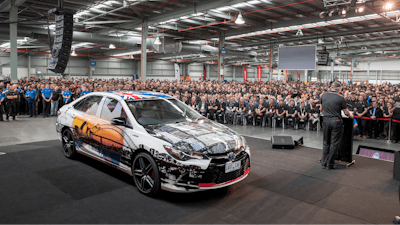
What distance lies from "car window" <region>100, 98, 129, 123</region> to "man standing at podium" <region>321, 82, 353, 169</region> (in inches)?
152

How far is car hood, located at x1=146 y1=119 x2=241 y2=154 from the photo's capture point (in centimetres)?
375

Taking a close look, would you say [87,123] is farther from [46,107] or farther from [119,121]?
[46,107]

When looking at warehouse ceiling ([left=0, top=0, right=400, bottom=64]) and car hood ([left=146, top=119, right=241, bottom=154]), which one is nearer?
car hood ([left=146, top=119, right=241, bottom=154])

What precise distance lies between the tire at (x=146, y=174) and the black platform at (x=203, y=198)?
0.14 metres

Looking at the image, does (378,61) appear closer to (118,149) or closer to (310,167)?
(310,167)

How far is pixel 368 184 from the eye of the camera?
4703 millimetres

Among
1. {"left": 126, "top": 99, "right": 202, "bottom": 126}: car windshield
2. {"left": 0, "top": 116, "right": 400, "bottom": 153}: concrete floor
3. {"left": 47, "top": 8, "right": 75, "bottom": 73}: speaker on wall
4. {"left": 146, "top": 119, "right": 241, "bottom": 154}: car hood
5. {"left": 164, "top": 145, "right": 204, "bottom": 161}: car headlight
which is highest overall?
{"left": 47, "top": 8, "right": 75, "bottom": 73}: speaker on wall

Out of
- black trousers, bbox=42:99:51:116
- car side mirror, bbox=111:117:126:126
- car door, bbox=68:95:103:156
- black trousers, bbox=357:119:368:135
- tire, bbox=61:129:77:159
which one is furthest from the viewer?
black trousers, bbox=42:99:51:116

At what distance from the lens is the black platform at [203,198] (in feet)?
11.2

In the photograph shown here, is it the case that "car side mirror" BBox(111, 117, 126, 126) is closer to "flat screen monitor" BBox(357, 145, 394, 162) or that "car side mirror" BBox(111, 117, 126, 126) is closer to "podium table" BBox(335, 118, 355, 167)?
"podium table" BBox(335, 118, 355, 167)

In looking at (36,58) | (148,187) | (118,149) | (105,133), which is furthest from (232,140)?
(36,58)

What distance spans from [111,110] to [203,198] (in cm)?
217

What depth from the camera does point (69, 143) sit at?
5.77m

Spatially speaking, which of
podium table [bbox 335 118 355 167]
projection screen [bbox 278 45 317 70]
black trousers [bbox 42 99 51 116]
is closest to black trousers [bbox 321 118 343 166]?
podium table [bbox 335 118 355 167]
